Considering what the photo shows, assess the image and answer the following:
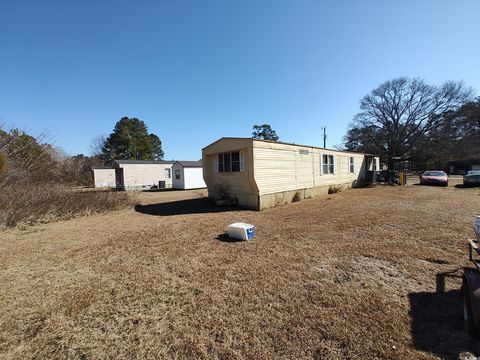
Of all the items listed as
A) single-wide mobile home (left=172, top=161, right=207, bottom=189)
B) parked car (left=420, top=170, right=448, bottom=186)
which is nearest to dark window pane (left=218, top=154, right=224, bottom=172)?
single-wide mobile home (left=172, top=161, right=207, bottom=189)

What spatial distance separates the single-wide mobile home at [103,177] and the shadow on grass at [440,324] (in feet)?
90.5

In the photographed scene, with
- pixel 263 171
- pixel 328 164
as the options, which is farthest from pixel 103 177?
pixel 328 164

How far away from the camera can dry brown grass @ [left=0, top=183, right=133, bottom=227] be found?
7.96 m

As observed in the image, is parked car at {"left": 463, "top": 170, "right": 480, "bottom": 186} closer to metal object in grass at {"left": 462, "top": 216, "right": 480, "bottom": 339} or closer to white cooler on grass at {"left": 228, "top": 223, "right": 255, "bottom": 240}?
white cooler on grass at {"left": 228, "top": 223, "right": 255, "bottom": 240}

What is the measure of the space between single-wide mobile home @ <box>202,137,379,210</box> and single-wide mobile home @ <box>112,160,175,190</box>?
43.8 feet

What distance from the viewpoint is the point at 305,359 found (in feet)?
6.91

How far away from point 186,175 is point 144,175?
17.1ft

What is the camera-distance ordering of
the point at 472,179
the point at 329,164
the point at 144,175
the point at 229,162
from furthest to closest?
the point at 144,175 → the point at 472,179 → the point at 329,164 → the point at 229,162

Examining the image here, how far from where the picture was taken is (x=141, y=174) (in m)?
23.5

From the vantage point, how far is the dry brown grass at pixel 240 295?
2.32m

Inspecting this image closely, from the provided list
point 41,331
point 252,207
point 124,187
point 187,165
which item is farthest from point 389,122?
point 41,331

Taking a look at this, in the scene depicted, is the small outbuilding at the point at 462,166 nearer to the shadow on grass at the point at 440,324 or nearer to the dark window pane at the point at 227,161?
the dark window pane at the point at 227,161

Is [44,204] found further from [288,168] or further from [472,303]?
[472,303]

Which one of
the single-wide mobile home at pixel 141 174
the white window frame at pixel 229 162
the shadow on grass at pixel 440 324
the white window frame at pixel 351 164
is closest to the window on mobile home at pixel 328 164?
the white window frame at pixel 351 164
